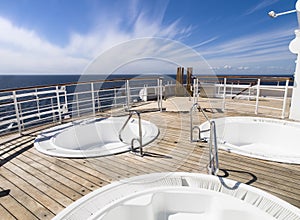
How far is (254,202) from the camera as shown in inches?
52.1

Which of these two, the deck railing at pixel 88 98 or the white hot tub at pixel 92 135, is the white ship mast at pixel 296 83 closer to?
the deck railing at pixel 88 98

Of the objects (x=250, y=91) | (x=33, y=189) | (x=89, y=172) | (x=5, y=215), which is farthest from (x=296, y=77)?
(x=5, y=215)

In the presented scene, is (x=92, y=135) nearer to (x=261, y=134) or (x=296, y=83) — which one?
(x=261, y=134)

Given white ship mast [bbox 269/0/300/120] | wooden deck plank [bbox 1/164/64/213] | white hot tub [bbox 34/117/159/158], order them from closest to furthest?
wooden deck plank [bbox 1/164/64/213] < white hot tub [bbox 34/117/159/158] < white ship mast [bbox 269/0/300/120]

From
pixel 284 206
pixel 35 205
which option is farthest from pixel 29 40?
pixel 284 206

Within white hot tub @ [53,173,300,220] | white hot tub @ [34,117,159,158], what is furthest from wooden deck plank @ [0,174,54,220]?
white hot tub @ [34,117,159,158]

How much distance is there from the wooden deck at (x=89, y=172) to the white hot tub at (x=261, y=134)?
2.82 feet

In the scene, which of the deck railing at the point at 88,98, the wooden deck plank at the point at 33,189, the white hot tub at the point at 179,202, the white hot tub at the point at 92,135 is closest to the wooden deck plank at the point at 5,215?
the wooden deck plank at the point at 33,189

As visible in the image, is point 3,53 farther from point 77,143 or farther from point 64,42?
point 77,143

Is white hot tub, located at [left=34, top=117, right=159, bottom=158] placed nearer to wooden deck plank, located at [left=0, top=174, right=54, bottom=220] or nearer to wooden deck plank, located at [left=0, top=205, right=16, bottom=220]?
wooden deck plank, located at [left=0, top=174, right=54, bottom=220]

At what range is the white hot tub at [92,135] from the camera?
8.30 ft

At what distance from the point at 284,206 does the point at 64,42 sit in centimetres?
655

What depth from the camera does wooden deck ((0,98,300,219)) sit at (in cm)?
136

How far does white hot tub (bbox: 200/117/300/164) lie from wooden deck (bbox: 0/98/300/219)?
2.82ft
